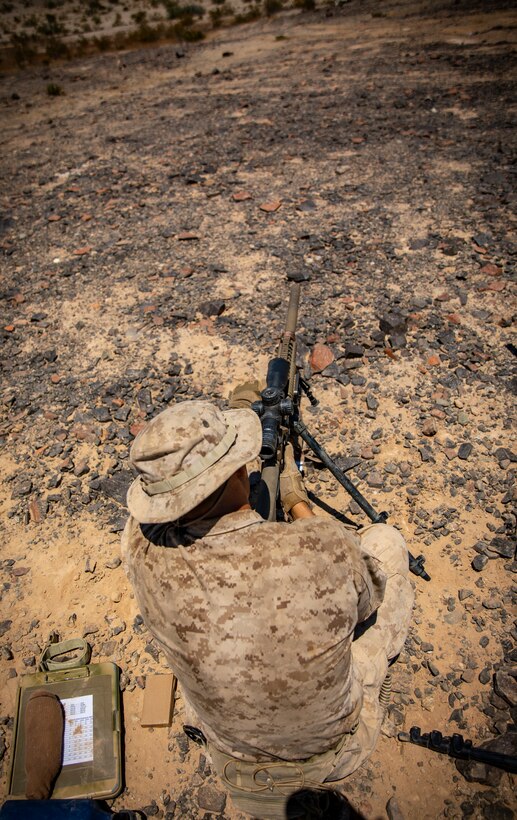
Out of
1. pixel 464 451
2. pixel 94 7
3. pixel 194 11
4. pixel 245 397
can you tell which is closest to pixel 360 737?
pixel 245 397

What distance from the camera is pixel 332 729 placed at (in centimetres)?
190

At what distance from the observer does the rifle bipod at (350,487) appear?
293 cm

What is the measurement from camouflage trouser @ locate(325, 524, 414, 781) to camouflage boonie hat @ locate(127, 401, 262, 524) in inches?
49.9

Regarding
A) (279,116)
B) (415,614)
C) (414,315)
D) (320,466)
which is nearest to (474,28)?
(279,116)

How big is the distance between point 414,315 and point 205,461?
367cm

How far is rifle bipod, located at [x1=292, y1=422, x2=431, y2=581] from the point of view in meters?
2.93

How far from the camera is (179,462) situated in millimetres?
1771

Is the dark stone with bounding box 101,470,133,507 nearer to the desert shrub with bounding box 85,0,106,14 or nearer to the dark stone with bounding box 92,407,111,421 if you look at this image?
the dark stone with bounding box 92,407,111,421

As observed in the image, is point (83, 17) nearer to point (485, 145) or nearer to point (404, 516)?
point (485, 145)

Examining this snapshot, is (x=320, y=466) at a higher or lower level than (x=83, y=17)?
lower

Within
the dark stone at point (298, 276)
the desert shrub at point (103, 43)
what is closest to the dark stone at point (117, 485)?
the dark stone at point (298, 276)

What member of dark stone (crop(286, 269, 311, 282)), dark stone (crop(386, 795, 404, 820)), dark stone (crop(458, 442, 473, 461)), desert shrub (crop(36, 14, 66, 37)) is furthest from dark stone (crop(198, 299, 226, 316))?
desert shrub (crop(36, 14, 66, 37))

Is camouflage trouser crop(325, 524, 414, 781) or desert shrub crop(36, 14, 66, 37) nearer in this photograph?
camouflage trouser crop(325, 524, 414, 781)

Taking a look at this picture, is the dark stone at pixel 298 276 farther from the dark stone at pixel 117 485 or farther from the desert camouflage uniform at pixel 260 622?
the desert camouflage uniform at pixel 260 622
